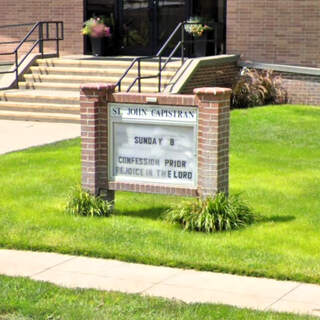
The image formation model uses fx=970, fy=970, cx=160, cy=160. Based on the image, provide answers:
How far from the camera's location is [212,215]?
9930mm

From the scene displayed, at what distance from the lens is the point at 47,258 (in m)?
9.09

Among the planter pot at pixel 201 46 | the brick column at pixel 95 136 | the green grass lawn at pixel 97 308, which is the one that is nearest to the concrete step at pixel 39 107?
the planter pot at pixel 201 46

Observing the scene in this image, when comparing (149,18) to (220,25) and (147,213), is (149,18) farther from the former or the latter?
(147,213)

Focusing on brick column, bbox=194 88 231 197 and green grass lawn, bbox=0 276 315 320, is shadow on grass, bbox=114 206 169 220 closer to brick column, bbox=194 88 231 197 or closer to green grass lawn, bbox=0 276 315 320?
brick column, bbox=194 88 231 197

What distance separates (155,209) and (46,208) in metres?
1.25

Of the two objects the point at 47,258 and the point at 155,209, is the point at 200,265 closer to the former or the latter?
the point at 47,258

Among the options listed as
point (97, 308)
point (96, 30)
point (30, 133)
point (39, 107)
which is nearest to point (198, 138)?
point (97, 308)

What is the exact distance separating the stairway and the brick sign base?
8.63 metres

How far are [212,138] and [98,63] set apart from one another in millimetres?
12165

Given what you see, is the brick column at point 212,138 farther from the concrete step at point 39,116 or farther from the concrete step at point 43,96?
the concrete step at point 43,96

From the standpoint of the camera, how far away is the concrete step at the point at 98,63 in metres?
21.3

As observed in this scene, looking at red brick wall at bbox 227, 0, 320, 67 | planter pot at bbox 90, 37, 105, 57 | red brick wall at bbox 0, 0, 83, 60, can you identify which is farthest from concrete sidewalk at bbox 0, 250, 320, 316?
red brick wall at bbox 0, 0, 83, 60

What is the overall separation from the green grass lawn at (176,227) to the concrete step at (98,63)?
5836 millimetres

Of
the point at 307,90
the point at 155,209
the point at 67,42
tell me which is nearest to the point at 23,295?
the point at 155,209
